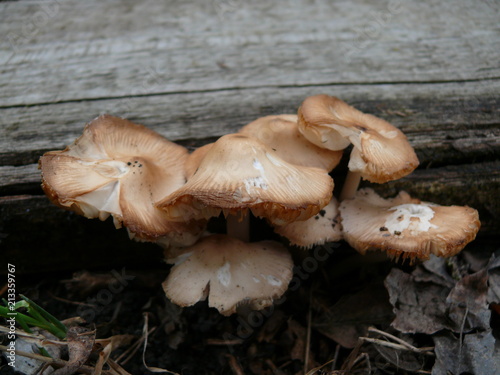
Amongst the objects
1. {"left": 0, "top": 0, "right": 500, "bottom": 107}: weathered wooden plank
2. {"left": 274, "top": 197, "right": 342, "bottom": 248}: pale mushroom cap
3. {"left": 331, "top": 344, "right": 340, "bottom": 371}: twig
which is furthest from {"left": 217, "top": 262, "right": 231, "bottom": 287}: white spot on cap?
{"left": 0, "top": 0, "right": 500, "bottom": 107}: weathered wooden plank

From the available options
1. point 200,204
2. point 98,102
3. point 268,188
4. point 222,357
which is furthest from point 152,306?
point 98,102

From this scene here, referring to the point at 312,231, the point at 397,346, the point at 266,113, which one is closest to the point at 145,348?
the point at 312,231

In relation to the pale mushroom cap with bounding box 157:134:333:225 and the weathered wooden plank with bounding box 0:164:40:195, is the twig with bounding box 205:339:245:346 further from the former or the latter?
the weathered wooden plank with bounding box 0:164:40:195

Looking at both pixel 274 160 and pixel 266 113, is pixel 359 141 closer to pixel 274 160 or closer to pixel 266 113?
pixel 274 160

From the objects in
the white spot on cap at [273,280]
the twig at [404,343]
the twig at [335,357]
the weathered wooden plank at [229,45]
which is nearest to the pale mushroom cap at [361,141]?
the white spot on cap at [273,280]

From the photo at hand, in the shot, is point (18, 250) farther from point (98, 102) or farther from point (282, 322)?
point (282, 322)
